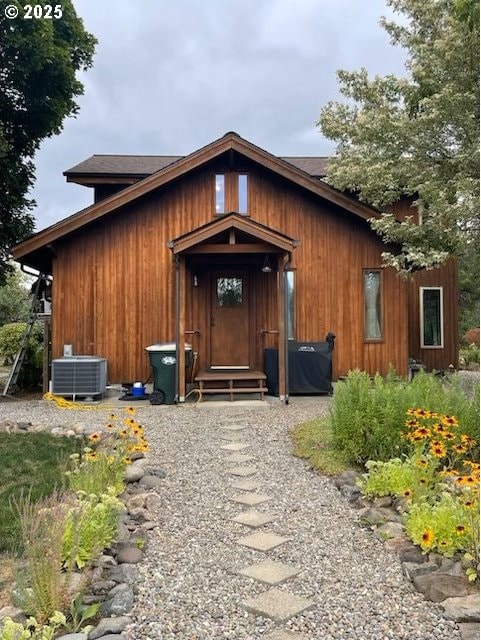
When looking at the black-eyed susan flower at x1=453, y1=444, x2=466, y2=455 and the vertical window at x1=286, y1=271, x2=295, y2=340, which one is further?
the vertical window at x1=286, y1=271, x2=295, y2=340

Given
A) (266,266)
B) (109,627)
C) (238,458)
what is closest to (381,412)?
(238,458)

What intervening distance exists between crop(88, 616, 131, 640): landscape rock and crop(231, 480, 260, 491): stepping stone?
2032mm

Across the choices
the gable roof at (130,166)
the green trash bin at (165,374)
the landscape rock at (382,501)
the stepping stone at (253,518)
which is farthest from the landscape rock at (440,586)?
the gable roof at (130,166)

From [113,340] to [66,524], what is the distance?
23.4 ft

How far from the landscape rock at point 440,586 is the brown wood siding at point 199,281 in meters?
7.37

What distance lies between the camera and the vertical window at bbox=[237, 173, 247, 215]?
33.5ft

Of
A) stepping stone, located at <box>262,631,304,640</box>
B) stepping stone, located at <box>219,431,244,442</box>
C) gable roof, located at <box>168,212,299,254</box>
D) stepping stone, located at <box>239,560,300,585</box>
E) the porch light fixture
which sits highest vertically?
gable roof, located at <box>168,212,299,254</box>

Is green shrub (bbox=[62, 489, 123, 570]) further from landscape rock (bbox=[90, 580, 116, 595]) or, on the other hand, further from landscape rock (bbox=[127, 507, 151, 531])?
landscape rock (bbox=[127, 507, 151, 531])

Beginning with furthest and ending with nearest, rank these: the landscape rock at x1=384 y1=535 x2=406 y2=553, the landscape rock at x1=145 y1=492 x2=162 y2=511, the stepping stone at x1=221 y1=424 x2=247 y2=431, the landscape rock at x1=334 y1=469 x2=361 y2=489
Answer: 1. the stepping stone at x1=221 y1=424 x2=247 y2=431
2. the landscape rock at x1=334 y1=469 x2=361 y2=489
3. the landscape rock at x1=145 y1=492 x2=162 y2=511
4. the landscape rock at x1=384 y1=535 x2=406 y2=553

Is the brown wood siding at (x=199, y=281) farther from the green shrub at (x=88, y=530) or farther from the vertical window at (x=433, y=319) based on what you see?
the green shrub at (x=88, y=530)

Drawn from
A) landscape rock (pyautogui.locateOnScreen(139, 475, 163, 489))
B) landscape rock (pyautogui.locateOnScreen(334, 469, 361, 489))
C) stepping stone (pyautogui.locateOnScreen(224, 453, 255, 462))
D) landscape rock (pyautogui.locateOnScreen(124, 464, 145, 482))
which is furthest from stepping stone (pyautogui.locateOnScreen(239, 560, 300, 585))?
stepping stone (pyautogui.locateOnScreen(224, 453, 255, 462))

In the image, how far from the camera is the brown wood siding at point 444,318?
1256 cm

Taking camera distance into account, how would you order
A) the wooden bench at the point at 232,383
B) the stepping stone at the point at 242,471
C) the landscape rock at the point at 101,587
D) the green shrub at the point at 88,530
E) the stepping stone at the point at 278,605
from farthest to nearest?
the wooden bench at the point at 232,383, the stepping stone at the point at 242,471, the green shrub at the point at 88,530, the landscape rock at the point at 101,587, the stepping stone at the point at 278,605

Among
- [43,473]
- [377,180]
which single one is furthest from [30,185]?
[43,473]
